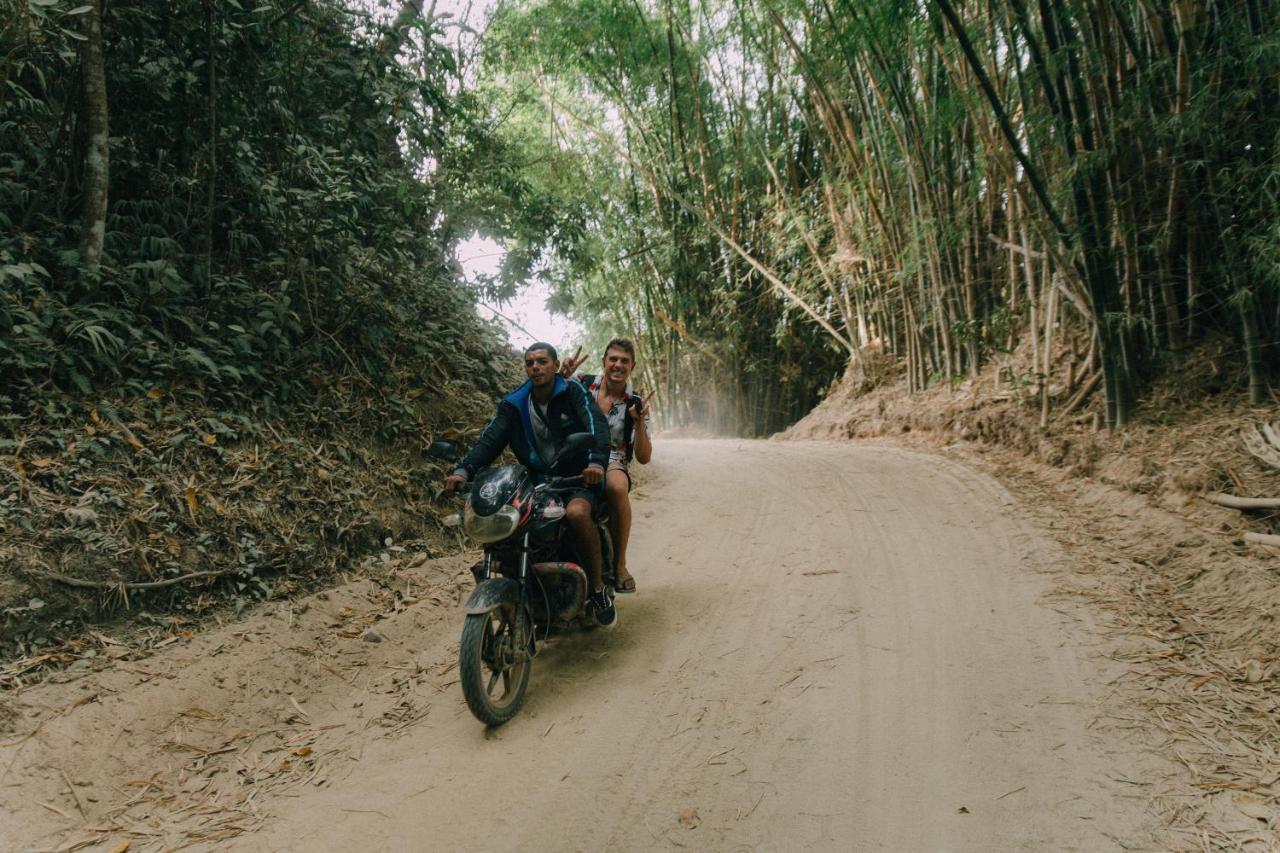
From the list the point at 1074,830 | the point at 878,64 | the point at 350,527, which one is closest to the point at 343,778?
the point at 350,527

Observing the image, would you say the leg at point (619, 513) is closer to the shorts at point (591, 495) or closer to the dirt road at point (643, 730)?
the shorts at point (591, 495)

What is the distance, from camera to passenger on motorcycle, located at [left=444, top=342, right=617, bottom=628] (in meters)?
2.92

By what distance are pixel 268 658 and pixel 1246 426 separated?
4.65 m

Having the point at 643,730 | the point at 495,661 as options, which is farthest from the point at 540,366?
the point at 643,730

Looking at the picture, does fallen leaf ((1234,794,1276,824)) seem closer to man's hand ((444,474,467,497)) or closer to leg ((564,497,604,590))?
leg ((564,497,604,590))

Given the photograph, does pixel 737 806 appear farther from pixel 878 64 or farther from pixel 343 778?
pixel 878 64

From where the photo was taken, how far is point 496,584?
2.51m

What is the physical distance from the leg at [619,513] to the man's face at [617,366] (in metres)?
0.57

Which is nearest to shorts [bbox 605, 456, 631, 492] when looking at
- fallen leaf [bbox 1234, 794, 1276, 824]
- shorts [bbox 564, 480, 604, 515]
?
shorts [bbox 564, 480, 604, 515]

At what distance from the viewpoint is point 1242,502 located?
3248 millimetres

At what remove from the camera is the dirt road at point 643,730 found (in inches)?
76.5

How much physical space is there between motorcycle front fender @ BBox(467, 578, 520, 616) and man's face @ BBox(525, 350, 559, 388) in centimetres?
83

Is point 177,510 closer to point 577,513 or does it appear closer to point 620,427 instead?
point 577,513

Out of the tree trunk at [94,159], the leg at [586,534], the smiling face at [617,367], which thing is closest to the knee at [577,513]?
the leg at [586,534]
